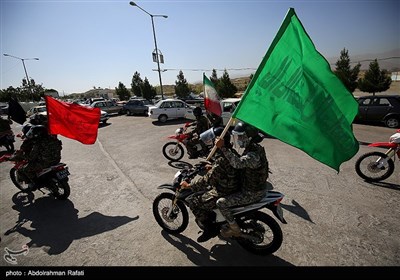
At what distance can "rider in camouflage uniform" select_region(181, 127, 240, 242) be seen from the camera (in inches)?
124

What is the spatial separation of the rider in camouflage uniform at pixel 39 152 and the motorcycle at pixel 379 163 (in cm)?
771

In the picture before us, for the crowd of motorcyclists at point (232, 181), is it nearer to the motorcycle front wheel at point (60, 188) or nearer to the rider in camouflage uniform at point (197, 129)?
the motorcycle front wheel at point (60, 188)

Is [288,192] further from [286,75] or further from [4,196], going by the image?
[4,196]

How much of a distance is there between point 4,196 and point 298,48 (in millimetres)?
7554

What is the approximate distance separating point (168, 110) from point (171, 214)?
13446 mm

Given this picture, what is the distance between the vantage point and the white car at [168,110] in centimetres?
1638

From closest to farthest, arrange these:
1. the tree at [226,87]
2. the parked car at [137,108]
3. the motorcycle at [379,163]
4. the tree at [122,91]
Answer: the motorcycle at [379,163] → the parked car at [137,108] → the tree at [226,87] → the tree at [122,91]

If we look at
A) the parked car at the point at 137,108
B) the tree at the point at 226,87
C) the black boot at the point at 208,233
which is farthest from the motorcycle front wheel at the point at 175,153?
the tree at the point at 226,87

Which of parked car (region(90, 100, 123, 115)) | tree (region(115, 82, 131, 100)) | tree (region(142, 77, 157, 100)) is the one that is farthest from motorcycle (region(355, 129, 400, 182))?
tree (region(115, 82, 131, 100))

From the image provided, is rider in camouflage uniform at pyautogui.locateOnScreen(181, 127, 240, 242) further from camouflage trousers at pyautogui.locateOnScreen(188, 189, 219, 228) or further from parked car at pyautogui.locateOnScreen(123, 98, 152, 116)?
parked car at pyautogui.locateOnScreen(123, 98, 152, 116)

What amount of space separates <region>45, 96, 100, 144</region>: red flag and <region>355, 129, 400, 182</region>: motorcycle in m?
6.82

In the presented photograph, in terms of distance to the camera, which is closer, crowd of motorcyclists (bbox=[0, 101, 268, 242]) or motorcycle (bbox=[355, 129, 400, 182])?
crowd of motorcyclists (bbox=[0, 101, 268, 242])

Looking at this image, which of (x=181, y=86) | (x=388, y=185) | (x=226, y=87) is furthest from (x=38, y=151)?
(x=181, y=86)

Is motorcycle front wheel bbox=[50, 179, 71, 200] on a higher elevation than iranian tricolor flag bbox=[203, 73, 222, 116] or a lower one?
lower
